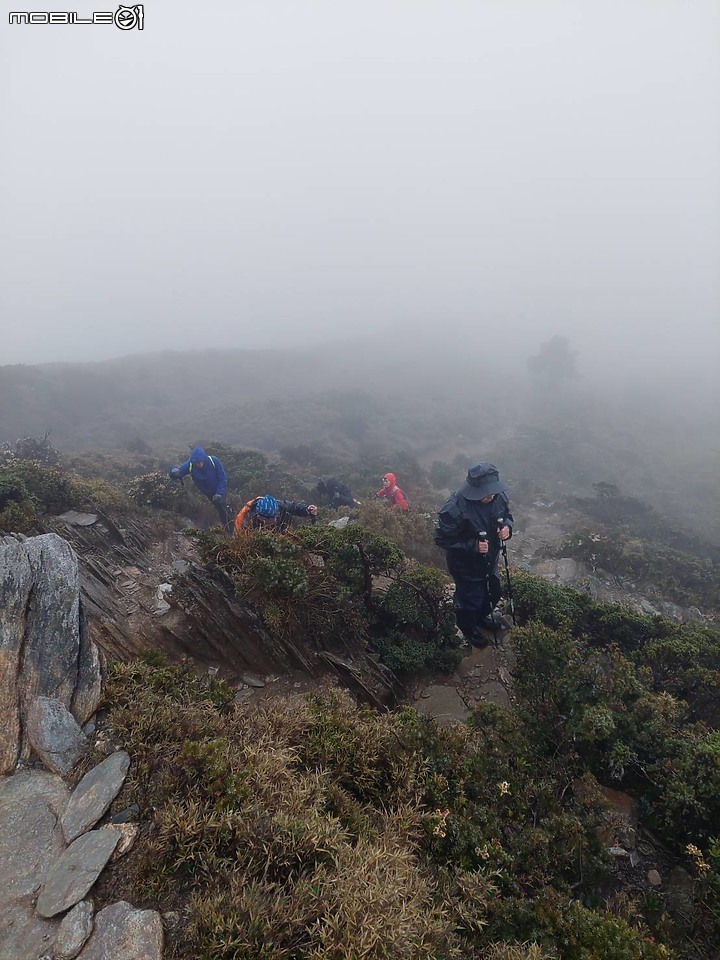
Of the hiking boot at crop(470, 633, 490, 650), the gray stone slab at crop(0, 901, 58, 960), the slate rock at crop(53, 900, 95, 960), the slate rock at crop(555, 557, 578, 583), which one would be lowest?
the slate rock at crop(555, 557, 578, 583)

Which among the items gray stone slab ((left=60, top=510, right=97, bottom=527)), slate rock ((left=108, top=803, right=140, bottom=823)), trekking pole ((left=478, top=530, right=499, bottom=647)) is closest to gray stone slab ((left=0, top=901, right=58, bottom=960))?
slate rock ((left=108, top=803, right=140, bottom=823))

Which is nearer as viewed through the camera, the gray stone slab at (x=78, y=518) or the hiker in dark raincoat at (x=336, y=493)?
the gray stone slab at (x=78, y=518)

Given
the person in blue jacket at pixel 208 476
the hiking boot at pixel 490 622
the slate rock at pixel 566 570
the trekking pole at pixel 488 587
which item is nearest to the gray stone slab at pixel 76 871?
the trekking pole at pixel 488 587

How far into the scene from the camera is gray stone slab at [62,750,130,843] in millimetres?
3451

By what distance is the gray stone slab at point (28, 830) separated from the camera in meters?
3.16

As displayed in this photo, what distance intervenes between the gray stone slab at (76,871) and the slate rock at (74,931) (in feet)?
0.22

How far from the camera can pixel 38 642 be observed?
459 centimetres

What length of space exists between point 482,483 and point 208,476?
8.96 meters

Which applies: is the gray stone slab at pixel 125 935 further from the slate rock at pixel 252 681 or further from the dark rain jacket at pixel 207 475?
the dark rain jacket at pixel 207 475

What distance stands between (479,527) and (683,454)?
142 feet

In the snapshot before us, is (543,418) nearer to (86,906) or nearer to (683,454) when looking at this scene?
(683,454)

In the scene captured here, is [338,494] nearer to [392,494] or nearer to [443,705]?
[392,494]

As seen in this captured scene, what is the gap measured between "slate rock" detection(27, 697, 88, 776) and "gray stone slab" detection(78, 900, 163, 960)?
1.43 meters

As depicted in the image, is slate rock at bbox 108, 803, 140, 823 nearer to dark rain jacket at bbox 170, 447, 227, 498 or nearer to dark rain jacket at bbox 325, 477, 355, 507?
dark rain jacket at bbox 170, 447, 227, 498
